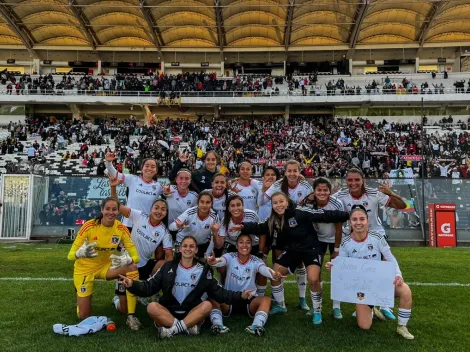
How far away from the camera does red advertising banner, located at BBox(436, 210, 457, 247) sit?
539 inches

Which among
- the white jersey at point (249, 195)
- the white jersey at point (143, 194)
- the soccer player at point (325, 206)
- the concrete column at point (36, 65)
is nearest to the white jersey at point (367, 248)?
the soccer player at point (325, 206)

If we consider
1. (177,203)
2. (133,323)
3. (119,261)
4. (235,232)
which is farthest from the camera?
(177,203)

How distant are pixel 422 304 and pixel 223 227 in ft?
10.0

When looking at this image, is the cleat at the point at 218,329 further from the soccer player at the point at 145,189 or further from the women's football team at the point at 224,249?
the soccer player at the point at 145,189

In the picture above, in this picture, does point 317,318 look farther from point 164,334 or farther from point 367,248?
point 164,334

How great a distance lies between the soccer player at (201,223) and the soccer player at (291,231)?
0.55m

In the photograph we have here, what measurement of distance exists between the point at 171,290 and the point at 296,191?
236 cm

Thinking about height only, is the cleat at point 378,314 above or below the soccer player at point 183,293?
below

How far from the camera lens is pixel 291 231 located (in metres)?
5.32

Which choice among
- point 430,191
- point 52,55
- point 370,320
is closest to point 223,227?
point 370,320

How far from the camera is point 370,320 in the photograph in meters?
4.79

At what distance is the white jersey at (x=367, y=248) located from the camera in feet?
16.1

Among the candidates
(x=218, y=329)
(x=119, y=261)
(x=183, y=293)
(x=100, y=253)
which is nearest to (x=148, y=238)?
(x=100, y=253)

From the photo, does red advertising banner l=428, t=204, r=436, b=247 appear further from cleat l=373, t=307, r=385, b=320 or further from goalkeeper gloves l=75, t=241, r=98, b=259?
goalkeeper gloves l=75, t=241, r=98, b=259
